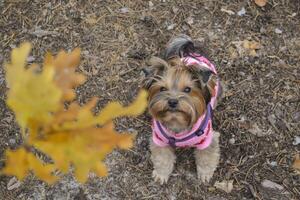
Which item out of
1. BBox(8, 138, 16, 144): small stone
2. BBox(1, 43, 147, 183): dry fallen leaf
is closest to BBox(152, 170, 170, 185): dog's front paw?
BBox(8, 138, 16, 144): small stone

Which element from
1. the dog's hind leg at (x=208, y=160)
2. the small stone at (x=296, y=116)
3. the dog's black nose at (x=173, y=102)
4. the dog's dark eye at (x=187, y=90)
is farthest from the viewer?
the small stone at (x=296, y=116)

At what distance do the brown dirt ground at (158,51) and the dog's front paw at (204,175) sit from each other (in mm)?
73

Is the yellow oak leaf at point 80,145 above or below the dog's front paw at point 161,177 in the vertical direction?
above

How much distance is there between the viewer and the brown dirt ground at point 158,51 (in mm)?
Result: 4996

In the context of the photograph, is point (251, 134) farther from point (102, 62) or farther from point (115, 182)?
point (102, 62)

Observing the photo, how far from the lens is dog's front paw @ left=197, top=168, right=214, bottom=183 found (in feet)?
16.3

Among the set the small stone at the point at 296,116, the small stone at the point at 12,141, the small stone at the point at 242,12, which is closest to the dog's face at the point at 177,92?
the small stone at the point at 296,116

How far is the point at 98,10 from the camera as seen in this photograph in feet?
20.5

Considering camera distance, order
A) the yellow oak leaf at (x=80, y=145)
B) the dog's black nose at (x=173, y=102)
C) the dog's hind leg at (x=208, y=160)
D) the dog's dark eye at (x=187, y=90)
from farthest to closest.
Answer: the dog's hind leg at (x=208, y=160), the dog's dark eye at (x=187, y=90), the dog's black nose at (x=173, y=102), the yellow oak leaf at (x=80, y=145)

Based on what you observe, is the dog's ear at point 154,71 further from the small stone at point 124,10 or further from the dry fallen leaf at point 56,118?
the dry fallen leaf at point 56,118

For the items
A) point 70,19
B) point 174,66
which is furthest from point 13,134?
point 174,66

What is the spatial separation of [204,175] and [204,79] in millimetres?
1292

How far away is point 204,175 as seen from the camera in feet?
16.3

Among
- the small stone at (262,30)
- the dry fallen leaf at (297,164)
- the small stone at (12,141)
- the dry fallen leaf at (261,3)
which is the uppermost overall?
the small stone at (12,141)
